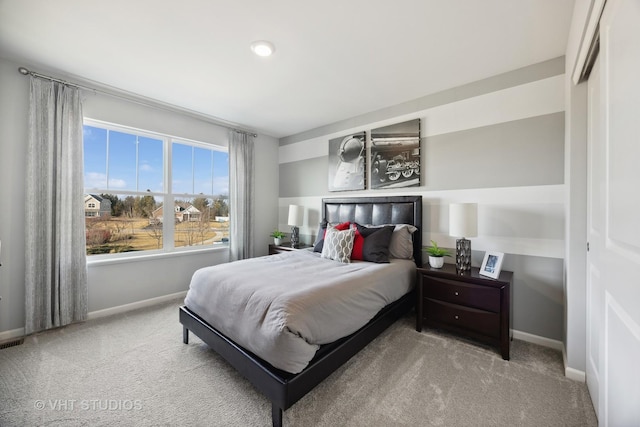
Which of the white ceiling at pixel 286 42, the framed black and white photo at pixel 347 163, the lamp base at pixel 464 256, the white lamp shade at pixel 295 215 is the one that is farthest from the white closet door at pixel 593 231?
the white lamp shade at pixel 295 215

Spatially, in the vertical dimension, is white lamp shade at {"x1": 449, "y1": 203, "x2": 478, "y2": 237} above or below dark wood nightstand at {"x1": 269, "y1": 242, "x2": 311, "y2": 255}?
above

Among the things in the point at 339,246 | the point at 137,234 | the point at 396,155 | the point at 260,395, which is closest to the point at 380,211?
the point at 396,155

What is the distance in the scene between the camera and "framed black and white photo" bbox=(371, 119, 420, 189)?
3.10 meters

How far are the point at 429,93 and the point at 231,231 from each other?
3356 millimetres

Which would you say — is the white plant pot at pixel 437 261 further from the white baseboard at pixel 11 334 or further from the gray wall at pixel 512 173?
the white baseboard at pixel 11 334

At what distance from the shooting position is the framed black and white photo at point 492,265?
2213 mm

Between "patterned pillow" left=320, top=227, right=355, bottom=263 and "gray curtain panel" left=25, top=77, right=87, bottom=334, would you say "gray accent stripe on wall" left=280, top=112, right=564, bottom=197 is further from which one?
"gray curtain panel" left=25, top=77, right=87, bottom=334

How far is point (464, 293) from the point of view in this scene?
230 cm

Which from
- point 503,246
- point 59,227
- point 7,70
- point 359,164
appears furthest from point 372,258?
point 7,70

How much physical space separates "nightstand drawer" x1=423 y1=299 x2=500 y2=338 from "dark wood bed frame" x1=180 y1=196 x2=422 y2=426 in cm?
27

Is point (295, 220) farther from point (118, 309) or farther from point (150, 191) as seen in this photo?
point (118, 309)

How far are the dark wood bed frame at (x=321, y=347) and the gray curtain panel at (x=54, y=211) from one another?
1.37 metres

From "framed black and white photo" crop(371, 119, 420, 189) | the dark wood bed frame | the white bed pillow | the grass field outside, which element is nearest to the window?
the grass field outside

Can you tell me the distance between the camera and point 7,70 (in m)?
2.38
